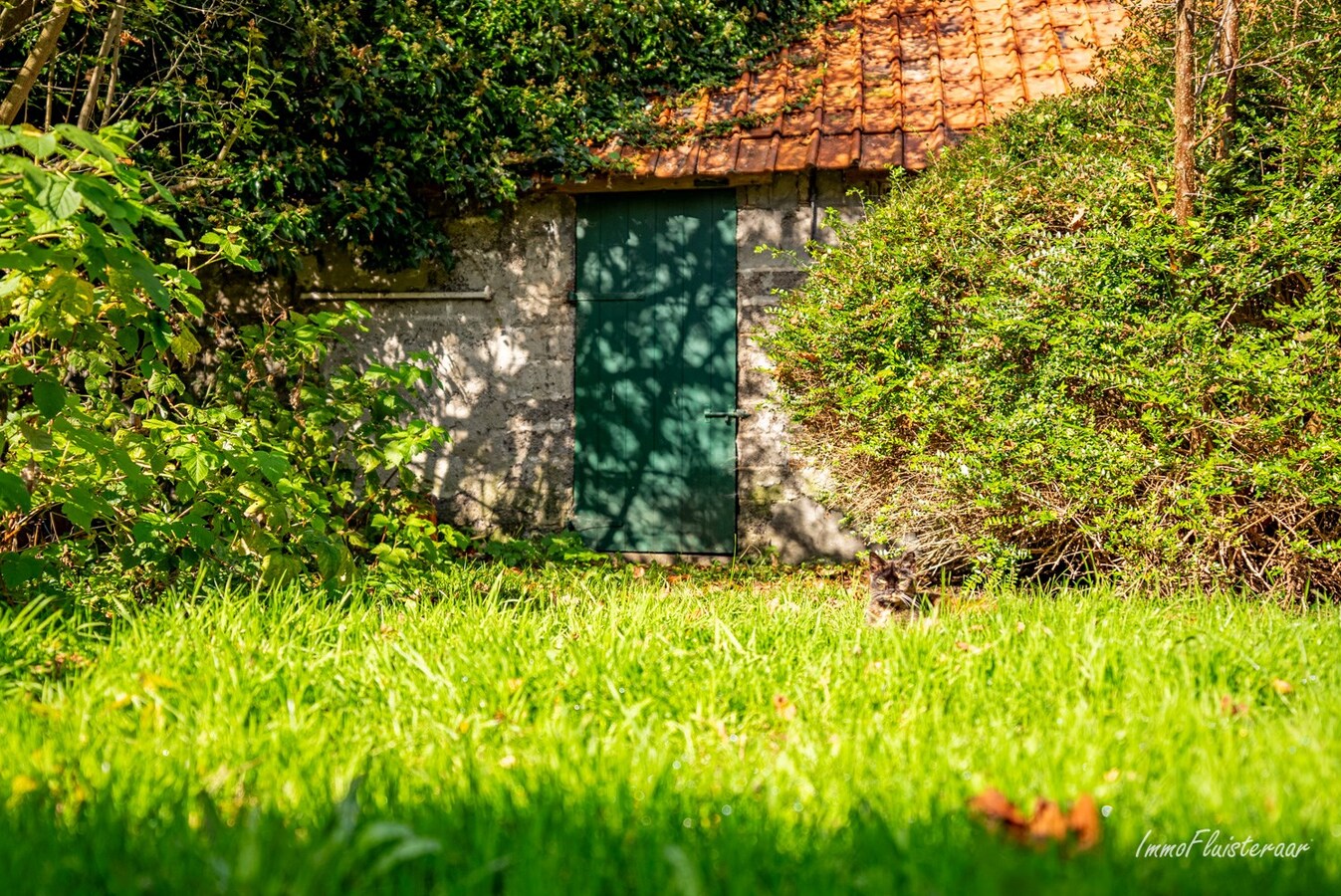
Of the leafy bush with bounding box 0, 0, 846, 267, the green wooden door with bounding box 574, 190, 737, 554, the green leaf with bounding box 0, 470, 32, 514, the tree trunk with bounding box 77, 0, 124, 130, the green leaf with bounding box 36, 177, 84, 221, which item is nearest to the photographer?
the green leaf with bounding box 36, 177, 84, 221

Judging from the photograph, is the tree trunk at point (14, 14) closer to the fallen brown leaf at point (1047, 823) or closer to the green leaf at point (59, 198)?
the green leaf at point (59, 198)

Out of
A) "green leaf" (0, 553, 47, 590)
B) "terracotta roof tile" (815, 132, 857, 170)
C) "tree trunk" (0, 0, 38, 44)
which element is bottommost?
"green leaf" (0, 553, 47, 590)

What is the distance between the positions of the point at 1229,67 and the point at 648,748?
353cm

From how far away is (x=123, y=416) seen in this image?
13.0 ft

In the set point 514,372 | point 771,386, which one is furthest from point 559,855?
point 514,372

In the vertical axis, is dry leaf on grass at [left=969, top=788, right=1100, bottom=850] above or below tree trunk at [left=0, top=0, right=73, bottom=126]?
below

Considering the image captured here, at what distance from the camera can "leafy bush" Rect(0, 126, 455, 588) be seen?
264 cm

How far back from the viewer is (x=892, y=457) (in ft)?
14.8

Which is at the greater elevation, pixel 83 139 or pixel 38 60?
pixel 38 60

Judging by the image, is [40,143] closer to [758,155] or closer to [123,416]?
[123,416]

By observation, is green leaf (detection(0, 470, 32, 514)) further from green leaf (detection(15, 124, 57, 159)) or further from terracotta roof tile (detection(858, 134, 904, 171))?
terracotta roof tile (detection(858, 134, 904, 171))

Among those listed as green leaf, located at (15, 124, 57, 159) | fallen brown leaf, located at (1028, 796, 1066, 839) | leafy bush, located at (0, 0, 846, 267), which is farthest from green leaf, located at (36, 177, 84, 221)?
leafy bush, located at (0, 0, 846, 267)

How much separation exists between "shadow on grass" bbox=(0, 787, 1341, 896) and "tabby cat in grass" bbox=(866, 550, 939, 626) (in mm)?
2330

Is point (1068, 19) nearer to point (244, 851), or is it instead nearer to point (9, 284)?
point (9, 284)
